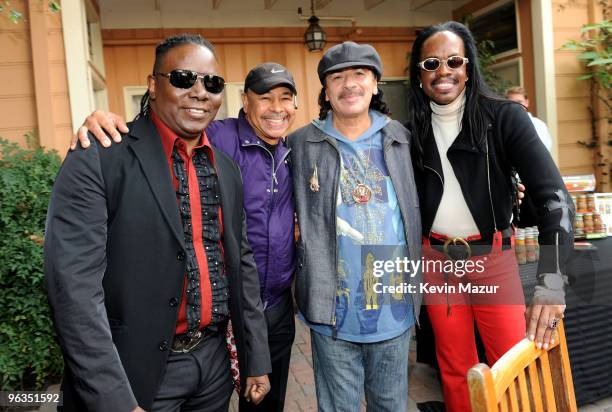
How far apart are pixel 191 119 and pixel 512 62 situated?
5.56 metres

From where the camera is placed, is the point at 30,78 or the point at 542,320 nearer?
the point at 542,320

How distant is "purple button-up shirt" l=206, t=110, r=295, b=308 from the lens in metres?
2.24

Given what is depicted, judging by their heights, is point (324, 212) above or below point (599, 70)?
below

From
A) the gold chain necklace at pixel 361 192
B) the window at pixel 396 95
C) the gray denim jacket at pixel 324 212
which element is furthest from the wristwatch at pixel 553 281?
the window at pixel 396 95

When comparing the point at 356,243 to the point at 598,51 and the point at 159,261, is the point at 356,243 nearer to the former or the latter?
the point at 159,261

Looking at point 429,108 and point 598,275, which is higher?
point 429,108

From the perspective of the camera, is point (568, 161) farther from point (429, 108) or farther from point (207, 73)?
point (207, 73)

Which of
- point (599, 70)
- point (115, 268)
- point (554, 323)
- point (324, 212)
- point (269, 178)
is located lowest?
point (554, 323)

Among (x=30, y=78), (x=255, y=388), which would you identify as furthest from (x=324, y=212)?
(x=30, y=78)

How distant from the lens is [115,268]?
1.61 metres

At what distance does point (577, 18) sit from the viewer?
577 cm

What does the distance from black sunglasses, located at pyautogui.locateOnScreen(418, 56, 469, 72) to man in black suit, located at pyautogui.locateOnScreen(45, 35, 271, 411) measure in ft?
3.32

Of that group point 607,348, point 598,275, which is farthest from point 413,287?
point 607,348

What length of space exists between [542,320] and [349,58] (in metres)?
1.28
